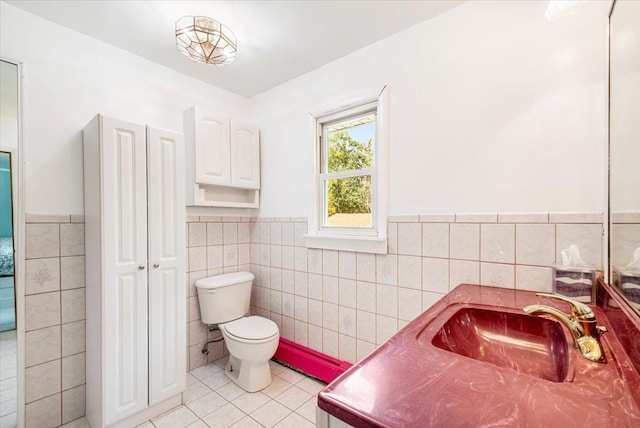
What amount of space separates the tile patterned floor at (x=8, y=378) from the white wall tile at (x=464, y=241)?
240cm

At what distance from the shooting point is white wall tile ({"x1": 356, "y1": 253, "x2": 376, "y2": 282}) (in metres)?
1.79

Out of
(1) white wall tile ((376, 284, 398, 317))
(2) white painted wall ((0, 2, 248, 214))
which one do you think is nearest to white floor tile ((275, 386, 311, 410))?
(1) white wall tile ((376, 284, 398, 317))

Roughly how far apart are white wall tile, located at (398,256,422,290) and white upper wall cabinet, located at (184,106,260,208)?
1.41 metres

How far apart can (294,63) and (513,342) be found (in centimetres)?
211

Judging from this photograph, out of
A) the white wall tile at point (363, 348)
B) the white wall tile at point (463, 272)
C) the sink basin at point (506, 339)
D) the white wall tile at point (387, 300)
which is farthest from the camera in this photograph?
the white wall tile at point (363, 348)

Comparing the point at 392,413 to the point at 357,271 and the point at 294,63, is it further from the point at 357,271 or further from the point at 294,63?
the point at 294,63

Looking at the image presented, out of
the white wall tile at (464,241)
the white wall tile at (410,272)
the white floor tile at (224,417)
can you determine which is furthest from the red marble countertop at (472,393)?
the white floor tile at (224,417)

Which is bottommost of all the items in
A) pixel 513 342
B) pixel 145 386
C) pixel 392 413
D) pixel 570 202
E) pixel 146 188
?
pixel 145 386

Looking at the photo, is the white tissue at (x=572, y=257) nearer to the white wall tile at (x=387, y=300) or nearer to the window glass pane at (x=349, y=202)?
the white wall tile at (x=387, y=300)

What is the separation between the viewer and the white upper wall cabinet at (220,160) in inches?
81.0

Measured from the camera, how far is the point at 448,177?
1519 mm

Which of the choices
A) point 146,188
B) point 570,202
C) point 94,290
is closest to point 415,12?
point 570,202

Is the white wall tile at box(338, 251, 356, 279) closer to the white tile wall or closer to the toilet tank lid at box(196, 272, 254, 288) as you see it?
the white tile wall

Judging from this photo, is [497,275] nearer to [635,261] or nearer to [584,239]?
[584,239]
